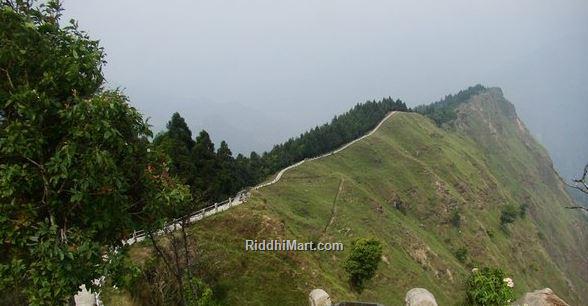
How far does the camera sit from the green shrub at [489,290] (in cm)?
2745

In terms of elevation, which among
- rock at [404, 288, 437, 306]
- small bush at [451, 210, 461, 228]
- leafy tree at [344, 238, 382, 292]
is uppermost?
small bush at [451, 210, 461, 228]

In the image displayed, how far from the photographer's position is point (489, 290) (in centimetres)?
2894

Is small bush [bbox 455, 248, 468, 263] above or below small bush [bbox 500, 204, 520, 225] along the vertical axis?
below

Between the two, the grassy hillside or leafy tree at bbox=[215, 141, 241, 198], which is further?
leafy tree at bbox=[215, 141, 241, 198]

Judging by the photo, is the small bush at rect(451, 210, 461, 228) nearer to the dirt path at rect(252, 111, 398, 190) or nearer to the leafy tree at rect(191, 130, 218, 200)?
the dirt path at rect(252, 111, 398, 190)

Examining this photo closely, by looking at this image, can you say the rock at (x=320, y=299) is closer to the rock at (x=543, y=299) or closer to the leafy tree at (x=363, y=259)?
the rock at (x=543, y=299)

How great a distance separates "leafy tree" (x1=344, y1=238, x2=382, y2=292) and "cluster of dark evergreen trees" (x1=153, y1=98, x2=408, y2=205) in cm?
1739

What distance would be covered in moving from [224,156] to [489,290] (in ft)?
176

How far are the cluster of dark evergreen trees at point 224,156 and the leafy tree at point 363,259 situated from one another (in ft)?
57.1

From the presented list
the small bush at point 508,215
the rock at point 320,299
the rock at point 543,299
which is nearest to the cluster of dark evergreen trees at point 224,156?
the rock at point 320,299

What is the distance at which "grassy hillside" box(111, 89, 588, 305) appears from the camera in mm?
45375

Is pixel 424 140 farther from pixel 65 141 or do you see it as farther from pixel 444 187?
pixel 65 141

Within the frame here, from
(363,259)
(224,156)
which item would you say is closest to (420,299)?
(363,259)

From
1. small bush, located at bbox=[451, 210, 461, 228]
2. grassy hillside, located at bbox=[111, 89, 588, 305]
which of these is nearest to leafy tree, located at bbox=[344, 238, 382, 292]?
grassy hillside, located at bbox=[111, 89, 588, 305]
